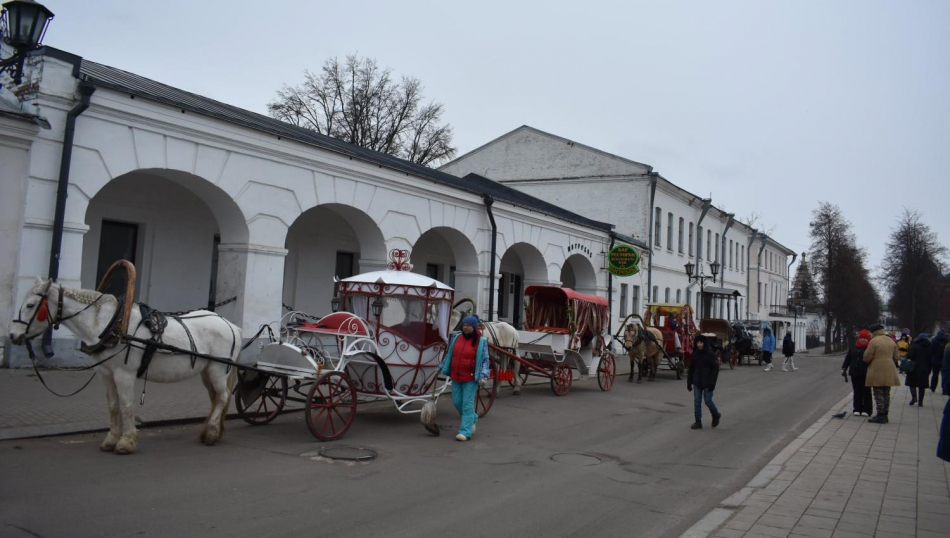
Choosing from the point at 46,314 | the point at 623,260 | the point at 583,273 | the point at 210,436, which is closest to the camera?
the point at 46,314

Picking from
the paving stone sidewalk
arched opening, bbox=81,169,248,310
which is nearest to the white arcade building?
arched opening, bbox=81,169,248,310

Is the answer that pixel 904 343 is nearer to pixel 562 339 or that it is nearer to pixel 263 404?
→ pixel 562 339

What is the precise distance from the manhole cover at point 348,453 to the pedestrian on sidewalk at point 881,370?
30.2 feet

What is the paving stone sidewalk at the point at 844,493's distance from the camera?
18.2 ft

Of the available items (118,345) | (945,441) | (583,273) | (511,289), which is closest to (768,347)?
(583,273)

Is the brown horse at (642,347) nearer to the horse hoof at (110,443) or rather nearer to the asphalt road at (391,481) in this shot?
the asphalt road at (391,481)

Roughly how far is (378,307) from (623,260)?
18.1 meters

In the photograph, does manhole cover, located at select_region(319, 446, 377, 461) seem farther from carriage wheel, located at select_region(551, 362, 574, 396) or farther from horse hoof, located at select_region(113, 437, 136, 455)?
carriage wheel, located at select_region(551, 362, 574, 396)

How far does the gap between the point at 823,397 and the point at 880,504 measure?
12.4 m

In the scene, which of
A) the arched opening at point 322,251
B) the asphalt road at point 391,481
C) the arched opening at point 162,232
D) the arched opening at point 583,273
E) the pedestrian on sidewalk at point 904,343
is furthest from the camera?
the arched opening at point 583,273

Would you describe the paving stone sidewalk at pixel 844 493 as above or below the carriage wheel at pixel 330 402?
below

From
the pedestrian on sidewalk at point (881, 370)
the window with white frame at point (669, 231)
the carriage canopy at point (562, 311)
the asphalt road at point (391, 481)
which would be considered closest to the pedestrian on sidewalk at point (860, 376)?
the pedestrian on sidewalk at point (881, 370)

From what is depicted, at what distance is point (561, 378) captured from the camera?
1473 centimetres

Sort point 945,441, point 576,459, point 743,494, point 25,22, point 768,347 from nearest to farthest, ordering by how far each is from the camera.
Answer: point 945,441 < point 743,494 < point 25,22 < point 576,459 < point 768,347
